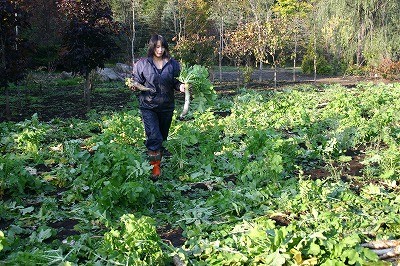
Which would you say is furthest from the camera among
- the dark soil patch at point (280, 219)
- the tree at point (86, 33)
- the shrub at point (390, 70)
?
the shrub at point (390, 70)

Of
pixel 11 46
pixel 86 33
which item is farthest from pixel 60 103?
pixel 11 46

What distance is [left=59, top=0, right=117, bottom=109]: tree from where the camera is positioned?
10.5m

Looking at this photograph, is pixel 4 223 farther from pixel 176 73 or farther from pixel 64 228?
pixel 176 73

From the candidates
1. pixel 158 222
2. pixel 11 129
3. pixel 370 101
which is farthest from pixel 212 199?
pixel 370 101

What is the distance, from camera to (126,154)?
4480 mm

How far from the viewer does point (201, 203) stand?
4402 mm

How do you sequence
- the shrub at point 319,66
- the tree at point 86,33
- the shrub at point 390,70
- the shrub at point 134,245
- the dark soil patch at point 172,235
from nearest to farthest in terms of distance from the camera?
1. the shrub at point 134,245
2. the dark soil patch at point 172,235
3. the tree at point 86,33
4. the shrub at point 390,70
5. the shrub at point 319,66

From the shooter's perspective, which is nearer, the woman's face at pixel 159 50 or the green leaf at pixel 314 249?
the green leaf at pixel 314 249

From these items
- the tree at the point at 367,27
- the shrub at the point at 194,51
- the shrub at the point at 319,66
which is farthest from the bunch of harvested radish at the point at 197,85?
the shrub at the point at 319,66

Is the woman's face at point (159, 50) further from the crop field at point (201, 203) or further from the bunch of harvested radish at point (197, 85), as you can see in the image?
the crop field at point (201, 203)

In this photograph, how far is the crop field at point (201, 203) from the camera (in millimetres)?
3098

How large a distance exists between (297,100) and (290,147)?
215 inches

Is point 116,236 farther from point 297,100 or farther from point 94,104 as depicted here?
point 94,104

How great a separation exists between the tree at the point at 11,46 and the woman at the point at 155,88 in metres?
4.82
